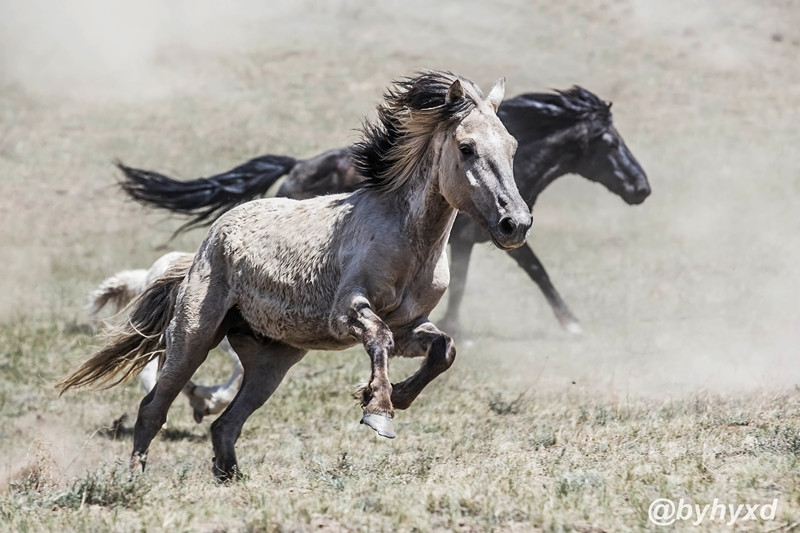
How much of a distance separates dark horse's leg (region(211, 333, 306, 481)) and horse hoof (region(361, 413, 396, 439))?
1.35 meters

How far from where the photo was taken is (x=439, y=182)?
559cm

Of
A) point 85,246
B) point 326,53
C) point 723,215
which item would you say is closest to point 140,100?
point 326,53

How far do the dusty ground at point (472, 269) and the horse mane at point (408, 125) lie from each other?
0.57m

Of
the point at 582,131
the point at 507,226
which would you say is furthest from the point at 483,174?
the point at 582,131

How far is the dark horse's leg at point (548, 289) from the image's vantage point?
1148cm

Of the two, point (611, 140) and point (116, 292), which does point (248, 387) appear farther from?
point (611, 140)

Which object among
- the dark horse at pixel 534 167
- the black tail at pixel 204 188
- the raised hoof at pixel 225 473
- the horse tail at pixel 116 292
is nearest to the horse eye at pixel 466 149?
the raised hoof at pixel 225 473

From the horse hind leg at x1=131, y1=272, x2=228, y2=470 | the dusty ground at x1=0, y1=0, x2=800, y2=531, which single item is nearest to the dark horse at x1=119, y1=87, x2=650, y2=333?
the dusty ground at x1=0, y1=0, x2=800, y2=531

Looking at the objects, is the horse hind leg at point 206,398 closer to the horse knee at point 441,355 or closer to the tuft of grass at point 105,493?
the horse knee at point 441,355

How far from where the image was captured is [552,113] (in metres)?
11.4

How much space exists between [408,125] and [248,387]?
1.77 metres

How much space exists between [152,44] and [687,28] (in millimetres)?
15859

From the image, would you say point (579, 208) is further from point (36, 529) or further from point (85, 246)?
point (36, 529)

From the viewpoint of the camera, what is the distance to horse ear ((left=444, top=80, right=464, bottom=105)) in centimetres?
552
